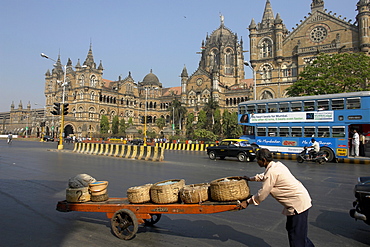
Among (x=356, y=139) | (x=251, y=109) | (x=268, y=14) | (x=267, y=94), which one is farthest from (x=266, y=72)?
(x=356, y=139)

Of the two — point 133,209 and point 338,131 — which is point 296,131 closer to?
point 338,131

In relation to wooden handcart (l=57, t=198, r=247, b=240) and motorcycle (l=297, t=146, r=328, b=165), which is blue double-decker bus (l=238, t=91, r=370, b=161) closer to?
motorcycle (l=297, t=146, r=328, b=165)

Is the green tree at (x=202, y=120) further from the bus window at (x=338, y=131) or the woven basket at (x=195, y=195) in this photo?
the woven basket at (x=195, y=195)

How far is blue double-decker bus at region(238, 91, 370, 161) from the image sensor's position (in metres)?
16.2

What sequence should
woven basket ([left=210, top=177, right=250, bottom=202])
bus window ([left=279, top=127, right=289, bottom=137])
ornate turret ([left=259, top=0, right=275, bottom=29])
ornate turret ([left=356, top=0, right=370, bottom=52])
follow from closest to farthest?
woven basket ([left=210, top=177, right=250, bottom=202])
bus window ([left=279, top=127, right=289, bottom=137])
ornate turret ([left=356, top=0, right=370, bottom=52])
ornate turret ([left=259, top=0, right=275, bottom=29])

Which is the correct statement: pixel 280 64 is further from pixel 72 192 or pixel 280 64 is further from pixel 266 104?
pixel 72 192

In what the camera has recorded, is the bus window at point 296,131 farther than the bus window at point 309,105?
Yes

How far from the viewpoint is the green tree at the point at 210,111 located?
57875 mm

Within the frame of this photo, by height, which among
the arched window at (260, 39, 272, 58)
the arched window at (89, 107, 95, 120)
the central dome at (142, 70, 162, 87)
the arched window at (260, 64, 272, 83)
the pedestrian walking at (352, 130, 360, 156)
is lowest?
the pedestrian walking at (352, 130, 360, 156)

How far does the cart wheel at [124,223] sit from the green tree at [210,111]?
5328 centimetres

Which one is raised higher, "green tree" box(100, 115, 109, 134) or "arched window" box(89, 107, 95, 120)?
"arched window" box(89, 107, 95, 120)

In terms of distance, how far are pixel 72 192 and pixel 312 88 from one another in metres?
27.6

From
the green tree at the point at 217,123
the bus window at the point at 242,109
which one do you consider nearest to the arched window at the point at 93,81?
the green tree at the point at 217,123

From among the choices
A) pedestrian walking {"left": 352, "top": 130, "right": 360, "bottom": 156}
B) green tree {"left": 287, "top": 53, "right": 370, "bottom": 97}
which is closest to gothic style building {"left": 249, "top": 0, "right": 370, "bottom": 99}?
green tree {"left": 287, "top": 53, "right": 370, "bottom": 97}
